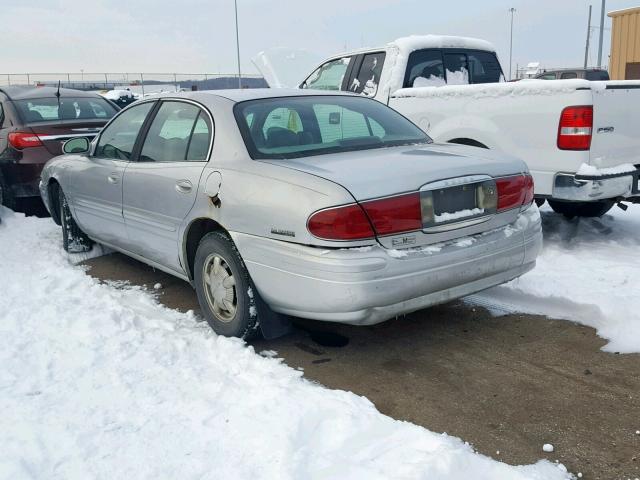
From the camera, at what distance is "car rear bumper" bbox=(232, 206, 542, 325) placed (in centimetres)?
315

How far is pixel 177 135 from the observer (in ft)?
14.4

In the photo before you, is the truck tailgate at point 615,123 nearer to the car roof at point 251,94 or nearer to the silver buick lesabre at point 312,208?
the silver buick lesabre at point 312,208

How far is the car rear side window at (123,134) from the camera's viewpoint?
192 inches

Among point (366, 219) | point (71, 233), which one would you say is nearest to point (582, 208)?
point (366, 219)

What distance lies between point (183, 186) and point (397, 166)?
144 centimetres

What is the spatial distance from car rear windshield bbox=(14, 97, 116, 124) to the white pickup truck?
3.67 meters

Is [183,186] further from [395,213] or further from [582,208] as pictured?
[582,208]

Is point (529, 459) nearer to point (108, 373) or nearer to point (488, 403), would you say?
point (488, 403)

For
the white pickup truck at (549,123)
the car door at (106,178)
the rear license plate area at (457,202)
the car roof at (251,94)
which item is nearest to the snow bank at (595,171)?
the white pickup truck at (549,123)

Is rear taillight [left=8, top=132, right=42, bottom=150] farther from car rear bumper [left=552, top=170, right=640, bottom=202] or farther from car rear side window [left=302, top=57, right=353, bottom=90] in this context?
car rear bumper [left=552, top=170, right=640, bottom=202]

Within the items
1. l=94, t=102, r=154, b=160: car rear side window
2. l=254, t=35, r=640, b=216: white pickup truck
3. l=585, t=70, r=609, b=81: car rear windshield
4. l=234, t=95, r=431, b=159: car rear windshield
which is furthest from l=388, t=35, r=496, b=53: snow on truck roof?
l=585, t=70, r=609, b=81: car rear windshield

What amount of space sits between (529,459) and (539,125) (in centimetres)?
339

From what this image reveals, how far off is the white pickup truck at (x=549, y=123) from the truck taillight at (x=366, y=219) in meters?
2.44

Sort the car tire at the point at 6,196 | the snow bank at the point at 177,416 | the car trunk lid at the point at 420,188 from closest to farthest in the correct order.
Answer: the snow bank at the point at 177,416 → the car trunk lid at the point at 420,188 → the car tire at the point at 6,196
